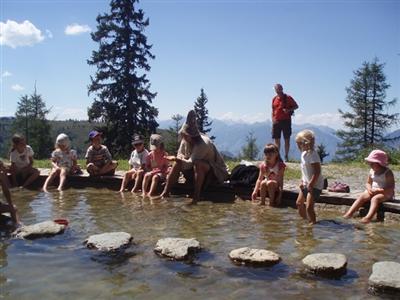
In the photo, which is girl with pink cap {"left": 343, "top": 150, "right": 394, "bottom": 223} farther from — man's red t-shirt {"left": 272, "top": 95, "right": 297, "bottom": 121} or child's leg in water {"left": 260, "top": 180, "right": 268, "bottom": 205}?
man's red t-shirt {"left": 272, "top": 95, "right": 297, "bottom": 121}

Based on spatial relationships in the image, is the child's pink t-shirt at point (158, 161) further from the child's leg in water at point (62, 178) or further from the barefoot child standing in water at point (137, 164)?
the child's leg in water at point (62, 178)


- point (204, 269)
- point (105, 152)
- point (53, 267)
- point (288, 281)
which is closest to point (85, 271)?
point (53, 267)

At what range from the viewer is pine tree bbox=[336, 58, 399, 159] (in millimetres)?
47156

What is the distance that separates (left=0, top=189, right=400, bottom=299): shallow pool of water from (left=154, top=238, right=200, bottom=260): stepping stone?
120mm

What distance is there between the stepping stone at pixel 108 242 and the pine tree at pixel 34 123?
4926 centimetres

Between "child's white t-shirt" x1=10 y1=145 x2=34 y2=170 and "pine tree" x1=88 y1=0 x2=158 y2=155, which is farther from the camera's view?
"pine tree" x1=88 y1=0 x2=158 y2=155

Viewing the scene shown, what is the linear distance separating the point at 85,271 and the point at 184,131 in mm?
5040

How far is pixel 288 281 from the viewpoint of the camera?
4.61 meters

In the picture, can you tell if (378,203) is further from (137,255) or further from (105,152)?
(105,152)

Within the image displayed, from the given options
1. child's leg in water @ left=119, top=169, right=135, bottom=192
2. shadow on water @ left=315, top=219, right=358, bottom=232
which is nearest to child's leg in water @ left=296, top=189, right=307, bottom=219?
shadow on water @ left=315, top=219, right=358, bottom=232

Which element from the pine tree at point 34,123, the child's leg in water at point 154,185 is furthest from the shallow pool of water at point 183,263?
the pine tree at point 34,123

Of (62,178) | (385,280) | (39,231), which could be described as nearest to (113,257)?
(39,231)

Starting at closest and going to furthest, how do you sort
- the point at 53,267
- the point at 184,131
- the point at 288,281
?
the point at 288,281 < the point at 53,267 < the point at 184,131

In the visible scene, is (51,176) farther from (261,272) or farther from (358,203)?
(261,272)
